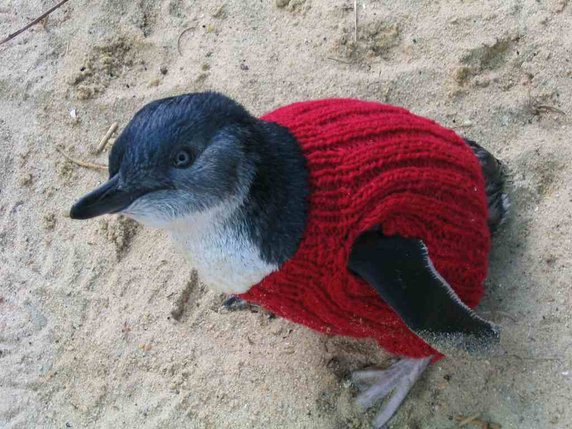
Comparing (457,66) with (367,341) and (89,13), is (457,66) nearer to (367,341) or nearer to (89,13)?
(367,341)

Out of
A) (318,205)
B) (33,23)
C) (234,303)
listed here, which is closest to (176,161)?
(318,205)

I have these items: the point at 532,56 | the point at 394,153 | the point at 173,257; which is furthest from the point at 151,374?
the point at 532,56

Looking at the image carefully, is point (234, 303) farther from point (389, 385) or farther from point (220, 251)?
point (220, 251)

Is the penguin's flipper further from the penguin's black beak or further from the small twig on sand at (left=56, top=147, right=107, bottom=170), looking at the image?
the small twig on sand at (left=56, top=147, right=107, bottom=170)

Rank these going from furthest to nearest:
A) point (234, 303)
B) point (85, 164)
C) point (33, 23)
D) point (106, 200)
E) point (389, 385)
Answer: point (33, 23), point (85, 164), point (234, 303), point (389, 385), point (106, 200)

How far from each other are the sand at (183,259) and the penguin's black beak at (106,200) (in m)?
0.94

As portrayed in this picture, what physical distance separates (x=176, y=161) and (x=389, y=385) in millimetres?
1033

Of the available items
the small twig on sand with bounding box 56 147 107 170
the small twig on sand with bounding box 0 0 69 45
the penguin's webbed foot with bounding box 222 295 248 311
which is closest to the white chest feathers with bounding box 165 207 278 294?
the penguin's webbed foot with bounding box 222 295 248 311

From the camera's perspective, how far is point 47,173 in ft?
9.05

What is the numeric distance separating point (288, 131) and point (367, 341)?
876 mm

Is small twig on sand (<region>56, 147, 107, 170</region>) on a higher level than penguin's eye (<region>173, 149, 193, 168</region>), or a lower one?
lower

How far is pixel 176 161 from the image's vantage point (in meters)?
1.51

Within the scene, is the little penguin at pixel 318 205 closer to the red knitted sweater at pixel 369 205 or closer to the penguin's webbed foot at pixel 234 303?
the red knitted sweater at pixel 369 205

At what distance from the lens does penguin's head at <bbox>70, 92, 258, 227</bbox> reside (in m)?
1.50
